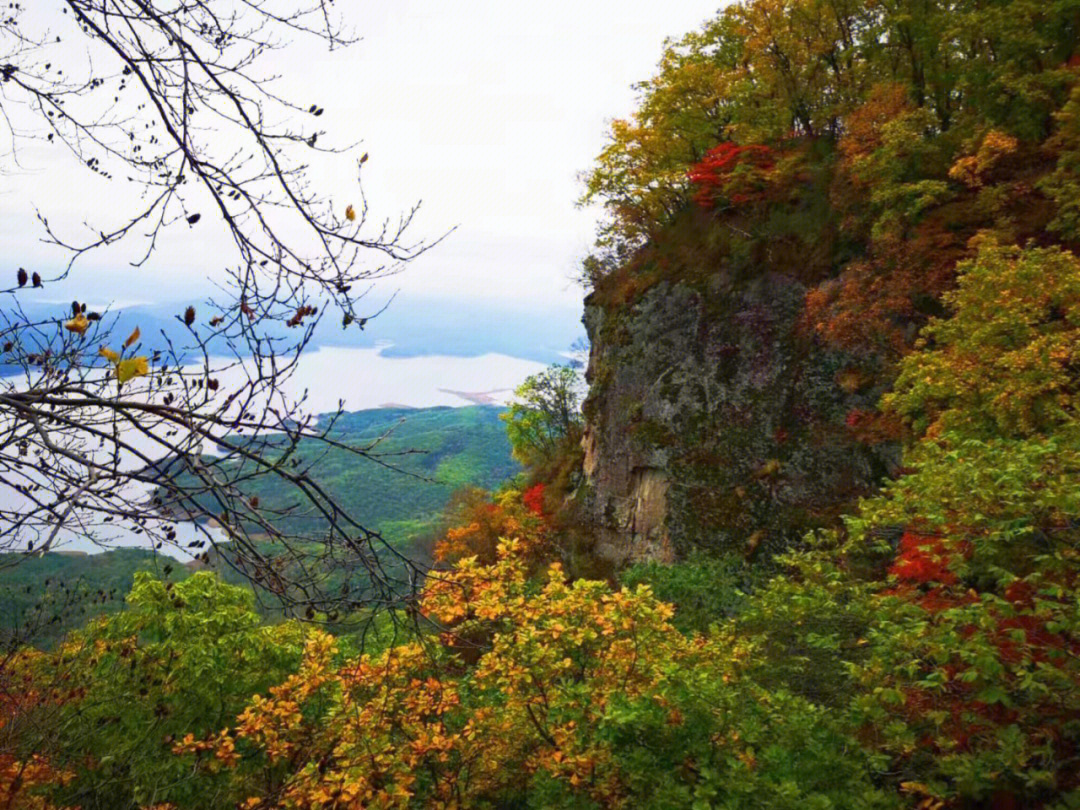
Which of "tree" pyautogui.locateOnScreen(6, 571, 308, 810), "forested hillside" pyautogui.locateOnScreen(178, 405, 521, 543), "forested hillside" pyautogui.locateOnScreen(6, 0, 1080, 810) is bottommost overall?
"forested hillside" pyautogui.locateOnScreen(178, 405, 521, 543)

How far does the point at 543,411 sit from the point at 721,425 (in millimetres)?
18413

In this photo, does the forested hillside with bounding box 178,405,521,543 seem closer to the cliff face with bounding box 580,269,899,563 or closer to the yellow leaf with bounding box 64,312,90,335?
the cliff face with bounding box 580,269,899,563

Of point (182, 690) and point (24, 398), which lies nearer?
point (24, 398)

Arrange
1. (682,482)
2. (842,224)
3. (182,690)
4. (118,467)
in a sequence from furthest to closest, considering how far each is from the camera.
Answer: (682,482)
(842,224)
(182,690)
(118,467)

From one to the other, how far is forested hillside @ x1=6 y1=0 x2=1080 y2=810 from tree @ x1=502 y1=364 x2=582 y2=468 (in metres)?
7.34

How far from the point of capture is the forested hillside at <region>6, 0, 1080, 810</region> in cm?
466

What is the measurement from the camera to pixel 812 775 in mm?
4770

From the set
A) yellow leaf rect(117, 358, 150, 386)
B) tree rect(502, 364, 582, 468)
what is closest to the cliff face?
tree rect(502, 364, 582, 468)

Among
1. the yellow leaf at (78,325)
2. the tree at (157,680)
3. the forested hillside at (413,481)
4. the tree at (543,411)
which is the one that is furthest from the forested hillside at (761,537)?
the forested hillside at (413,481)

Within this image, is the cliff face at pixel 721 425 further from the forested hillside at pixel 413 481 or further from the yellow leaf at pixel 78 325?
the forested hillside at pixel 413 481

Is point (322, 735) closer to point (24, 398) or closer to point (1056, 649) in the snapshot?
point (24, 398)

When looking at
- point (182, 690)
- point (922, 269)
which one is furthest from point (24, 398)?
point (922, 269)

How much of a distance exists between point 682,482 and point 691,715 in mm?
13547

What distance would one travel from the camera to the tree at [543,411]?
35969 mm
